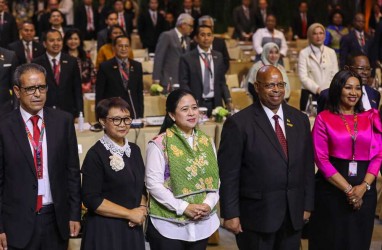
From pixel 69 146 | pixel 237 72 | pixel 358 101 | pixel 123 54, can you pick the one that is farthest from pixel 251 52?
pixel 69 146

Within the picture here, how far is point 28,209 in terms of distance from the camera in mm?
4160

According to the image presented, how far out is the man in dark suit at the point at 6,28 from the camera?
411 inches

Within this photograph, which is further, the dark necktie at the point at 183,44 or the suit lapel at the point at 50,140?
the dark necktie at the point at 183,44

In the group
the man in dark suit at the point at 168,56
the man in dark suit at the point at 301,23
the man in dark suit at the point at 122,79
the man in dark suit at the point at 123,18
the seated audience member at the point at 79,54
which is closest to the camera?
the man in dark suit at the point at 122,79

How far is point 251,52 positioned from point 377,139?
744 cm

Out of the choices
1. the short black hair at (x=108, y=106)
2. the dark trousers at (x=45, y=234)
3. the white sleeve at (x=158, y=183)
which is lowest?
the dark trousers at (x=45, y=234)

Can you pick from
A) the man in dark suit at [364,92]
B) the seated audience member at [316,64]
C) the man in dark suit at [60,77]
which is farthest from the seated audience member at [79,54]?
the man in dark suit at [364,92]

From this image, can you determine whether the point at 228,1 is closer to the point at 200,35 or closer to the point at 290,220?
the point at 200,35

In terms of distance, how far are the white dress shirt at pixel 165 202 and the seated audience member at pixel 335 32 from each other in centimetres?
723

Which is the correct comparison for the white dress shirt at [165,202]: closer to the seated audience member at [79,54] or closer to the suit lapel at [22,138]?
the suit lapel at [22,138]

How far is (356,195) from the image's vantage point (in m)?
4.84

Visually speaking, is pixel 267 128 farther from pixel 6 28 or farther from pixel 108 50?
pixel 6 28

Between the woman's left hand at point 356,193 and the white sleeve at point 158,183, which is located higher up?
the white sleeve at point 158,183

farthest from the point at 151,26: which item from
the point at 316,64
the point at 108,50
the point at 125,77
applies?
the point at 125,77
